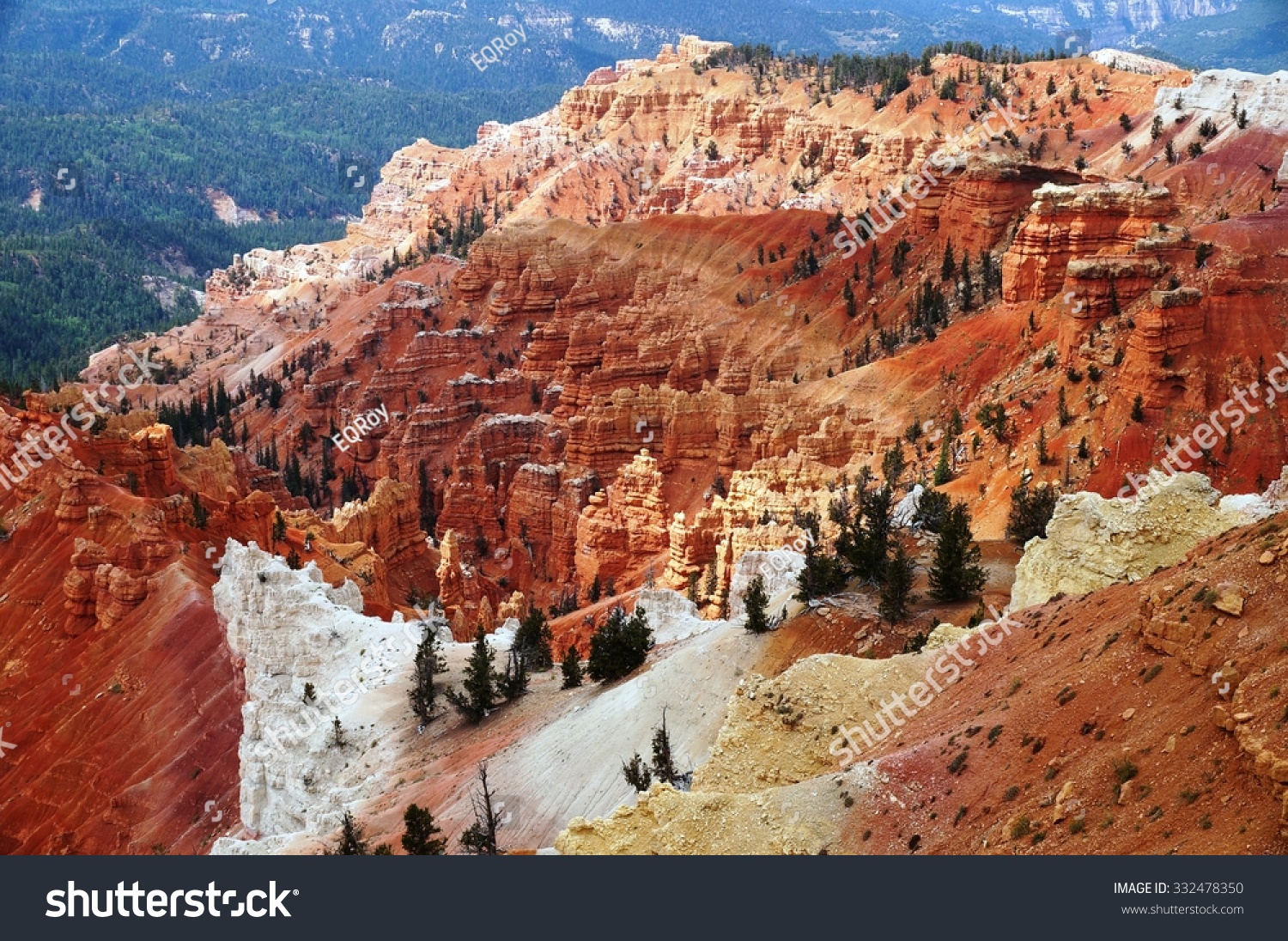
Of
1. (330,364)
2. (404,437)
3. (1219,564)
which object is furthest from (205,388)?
(1219,564)

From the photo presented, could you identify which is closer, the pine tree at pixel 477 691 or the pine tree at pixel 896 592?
the pine tree at pixel 896 592

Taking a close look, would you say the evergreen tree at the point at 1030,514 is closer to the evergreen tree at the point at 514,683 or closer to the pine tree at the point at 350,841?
the evergreen tree at the point at 514,683

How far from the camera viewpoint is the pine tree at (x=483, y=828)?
27.5m

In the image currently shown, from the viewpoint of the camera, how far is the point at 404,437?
93.2 meters

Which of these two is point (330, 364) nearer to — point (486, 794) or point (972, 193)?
point (972, 193)

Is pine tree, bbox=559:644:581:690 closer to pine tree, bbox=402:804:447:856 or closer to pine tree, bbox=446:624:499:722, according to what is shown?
pine tree, bbox=446:624:499:722

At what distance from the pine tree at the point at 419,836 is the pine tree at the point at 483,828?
1.61ft

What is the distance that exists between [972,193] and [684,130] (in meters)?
65.9

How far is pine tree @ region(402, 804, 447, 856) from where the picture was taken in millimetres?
27094

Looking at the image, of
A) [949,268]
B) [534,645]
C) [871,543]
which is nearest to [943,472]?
[534,645]

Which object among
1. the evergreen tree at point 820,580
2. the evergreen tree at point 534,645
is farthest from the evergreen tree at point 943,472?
the evergreen tree at point 820,580

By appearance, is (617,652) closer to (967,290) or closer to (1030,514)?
(1030,514)

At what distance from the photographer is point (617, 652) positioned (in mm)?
36594

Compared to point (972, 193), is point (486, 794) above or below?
below
